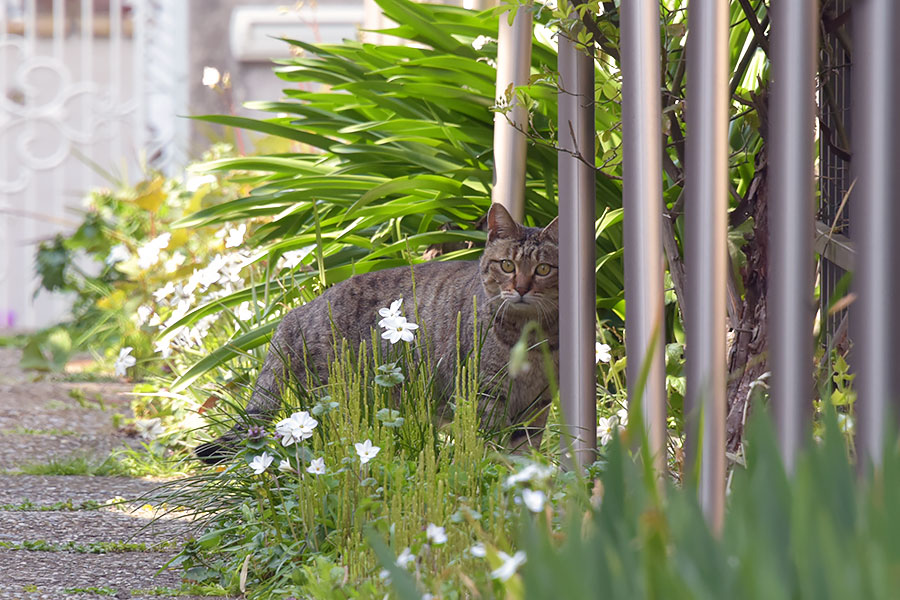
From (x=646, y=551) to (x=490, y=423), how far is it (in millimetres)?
1424

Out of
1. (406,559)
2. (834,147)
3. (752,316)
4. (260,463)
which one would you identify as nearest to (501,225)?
(752,316)

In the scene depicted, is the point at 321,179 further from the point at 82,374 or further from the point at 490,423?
the point at 82,374

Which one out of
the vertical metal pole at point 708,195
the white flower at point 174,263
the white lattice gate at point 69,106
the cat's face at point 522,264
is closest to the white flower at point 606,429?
the cat's face at point 522,264

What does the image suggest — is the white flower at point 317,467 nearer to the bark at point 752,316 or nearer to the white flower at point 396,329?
the white flower at point 396,329

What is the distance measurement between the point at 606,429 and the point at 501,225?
554 mm

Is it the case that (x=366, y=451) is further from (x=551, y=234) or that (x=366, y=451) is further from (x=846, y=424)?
(x=551, y=234)

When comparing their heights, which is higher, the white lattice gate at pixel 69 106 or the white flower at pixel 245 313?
the white lattice gate at pixel 69 106

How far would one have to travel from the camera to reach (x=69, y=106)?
623 cm

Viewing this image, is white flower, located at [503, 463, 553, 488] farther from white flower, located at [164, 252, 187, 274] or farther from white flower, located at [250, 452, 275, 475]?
white flower, located at [164, 252, 187, 274]

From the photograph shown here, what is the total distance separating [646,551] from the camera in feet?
2.68

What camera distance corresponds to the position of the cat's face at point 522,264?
236 cm

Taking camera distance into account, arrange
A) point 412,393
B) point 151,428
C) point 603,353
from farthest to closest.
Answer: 1. point 151,428
2. point 603,353
3. point 412,393

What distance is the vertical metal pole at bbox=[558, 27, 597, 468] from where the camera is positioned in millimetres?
1774

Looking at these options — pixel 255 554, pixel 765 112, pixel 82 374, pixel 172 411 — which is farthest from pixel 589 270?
pixel 82 374
